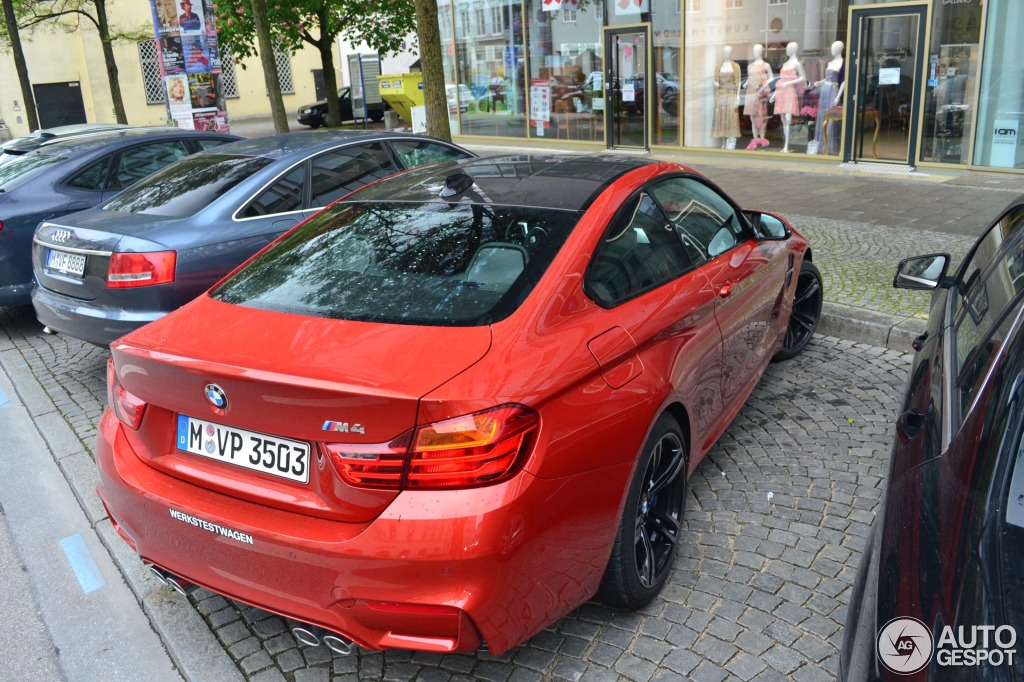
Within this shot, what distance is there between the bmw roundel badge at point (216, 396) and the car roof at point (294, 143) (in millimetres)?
3827

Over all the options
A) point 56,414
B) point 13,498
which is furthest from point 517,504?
point 56,414

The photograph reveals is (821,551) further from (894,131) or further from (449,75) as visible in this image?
(449,75)

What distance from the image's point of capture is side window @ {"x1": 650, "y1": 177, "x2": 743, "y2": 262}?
3.86 metres

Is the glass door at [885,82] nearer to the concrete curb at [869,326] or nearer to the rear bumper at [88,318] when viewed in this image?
the concrete curb at [869,326]

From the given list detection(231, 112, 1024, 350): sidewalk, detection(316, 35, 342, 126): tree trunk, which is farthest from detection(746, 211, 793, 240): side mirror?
detection(316, 35, 342, 126): tree trunk

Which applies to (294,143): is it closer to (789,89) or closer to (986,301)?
(986,301)

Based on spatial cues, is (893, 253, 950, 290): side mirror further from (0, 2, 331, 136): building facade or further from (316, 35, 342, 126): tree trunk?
(0, 2, 331, 136): building facade

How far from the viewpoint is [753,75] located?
14570 millimetres

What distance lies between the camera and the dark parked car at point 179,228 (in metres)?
5.25

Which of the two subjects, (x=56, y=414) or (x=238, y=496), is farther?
(x=56, y=414)

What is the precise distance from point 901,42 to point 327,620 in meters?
12.6

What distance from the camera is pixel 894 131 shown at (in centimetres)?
1270

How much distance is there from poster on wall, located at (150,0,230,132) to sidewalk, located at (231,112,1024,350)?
8772 millimetres

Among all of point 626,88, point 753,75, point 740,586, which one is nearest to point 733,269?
point 740,586
